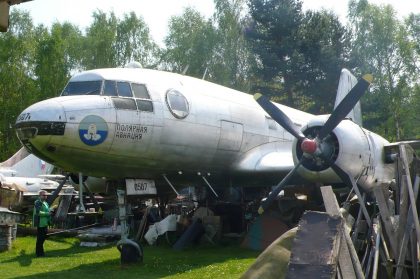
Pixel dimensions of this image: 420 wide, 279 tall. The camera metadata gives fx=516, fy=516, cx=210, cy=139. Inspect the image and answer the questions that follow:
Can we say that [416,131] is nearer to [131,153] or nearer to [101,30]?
[101,30]

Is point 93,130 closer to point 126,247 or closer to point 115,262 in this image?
point 126,247

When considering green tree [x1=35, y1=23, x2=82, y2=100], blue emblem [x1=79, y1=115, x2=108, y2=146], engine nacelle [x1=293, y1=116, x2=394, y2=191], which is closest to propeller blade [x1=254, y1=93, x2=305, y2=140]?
engine nacelle [x1=293, y1=116, x2=394, y2=191]

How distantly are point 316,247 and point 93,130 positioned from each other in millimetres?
6653

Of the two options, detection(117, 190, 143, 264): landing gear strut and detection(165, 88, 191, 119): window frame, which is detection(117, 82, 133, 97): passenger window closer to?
detection(165, 88, 191, 119): window frame

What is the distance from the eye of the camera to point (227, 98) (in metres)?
14.2

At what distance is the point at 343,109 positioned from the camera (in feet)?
37.5

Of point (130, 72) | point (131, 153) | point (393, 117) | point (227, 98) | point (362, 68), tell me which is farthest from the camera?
point (393, 117)

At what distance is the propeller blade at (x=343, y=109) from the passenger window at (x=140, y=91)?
4037mm

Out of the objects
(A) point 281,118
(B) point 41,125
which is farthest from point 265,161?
(B) point 41,125

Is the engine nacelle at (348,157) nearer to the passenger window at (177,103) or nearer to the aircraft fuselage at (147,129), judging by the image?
the aircraft fuselage at (147,129)

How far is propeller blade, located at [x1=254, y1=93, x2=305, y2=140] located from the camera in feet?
38.6

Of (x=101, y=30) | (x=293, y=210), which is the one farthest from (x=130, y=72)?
(x=101, y=30)

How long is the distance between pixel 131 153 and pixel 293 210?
18.4 ft

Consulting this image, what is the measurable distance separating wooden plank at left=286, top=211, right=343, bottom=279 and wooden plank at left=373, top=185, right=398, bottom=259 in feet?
7.22
